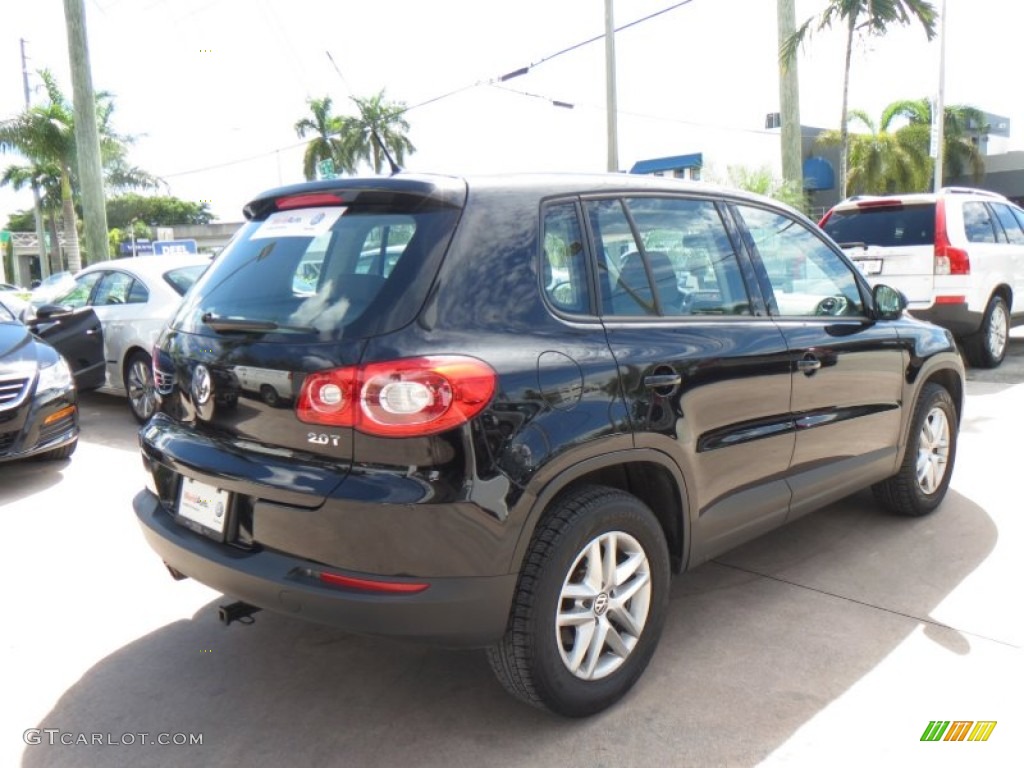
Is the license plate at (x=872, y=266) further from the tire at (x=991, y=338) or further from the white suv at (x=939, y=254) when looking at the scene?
the tire at (x=991, y=338)

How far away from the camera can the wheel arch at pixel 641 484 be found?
253 centimetres

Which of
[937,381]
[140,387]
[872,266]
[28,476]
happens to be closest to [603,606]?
[937,381]

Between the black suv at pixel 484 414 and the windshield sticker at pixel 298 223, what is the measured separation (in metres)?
0.01

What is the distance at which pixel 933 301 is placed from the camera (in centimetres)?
875

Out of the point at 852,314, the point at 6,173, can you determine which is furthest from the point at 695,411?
the point at 6,173

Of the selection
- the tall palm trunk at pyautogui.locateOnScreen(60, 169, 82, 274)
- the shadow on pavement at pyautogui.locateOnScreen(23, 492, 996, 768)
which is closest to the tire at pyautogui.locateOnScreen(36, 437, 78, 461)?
the shadow on pavement at pyautogui.locateOnScreen(23, 492, 996, 768)

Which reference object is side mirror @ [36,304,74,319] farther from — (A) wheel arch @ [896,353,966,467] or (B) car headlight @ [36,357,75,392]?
(A) wheel arch @ [896,353,966,467]

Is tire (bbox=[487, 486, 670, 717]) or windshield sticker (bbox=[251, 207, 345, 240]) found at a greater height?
windshield sticker (bbox=[251, 207, 345, 240])

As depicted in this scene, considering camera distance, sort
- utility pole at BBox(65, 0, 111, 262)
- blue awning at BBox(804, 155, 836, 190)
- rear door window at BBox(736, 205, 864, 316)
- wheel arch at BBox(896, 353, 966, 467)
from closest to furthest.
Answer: rear door window at BBox(736, 205, 864, 316) < wheel arch at BBox(896, 353, 966, 467) < utility pole at BBox(65, 0, 111, 262) < blue awning at BBox(804, 155, 836, 190)

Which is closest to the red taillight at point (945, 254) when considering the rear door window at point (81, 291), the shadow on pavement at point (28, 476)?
the shadow on pavement at point (28, 476)

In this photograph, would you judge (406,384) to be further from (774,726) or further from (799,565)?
(799,565)

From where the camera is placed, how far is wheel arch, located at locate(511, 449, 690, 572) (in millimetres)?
2525

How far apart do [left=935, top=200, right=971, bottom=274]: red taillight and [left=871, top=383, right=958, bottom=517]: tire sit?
4.44m

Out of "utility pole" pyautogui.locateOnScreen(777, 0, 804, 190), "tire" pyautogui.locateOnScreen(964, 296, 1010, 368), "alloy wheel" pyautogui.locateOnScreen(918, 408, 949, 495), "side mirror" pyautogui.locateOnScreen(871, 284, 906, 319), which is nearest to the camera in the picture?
"side mirror" pyautogui.locateOnScreen(871, 284, 906, 319)
